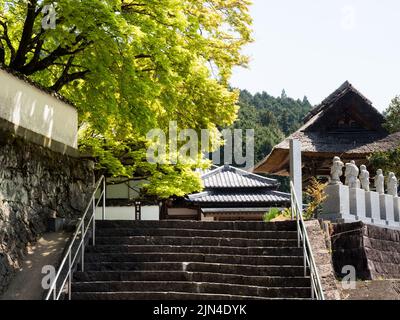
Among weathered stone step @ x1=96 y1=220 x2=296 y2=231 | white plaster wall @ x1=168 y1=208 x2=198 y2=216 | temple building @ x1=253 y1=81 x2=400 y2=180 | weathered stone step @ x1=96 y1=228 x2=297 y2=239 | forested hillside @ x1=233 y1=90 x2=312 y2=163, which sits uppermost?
forested hillside @ x1=233 y1=90 x2=312 y2=163

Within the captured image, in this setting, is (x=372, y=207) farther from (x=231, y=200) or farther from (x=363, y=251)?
(x=231, y=200)

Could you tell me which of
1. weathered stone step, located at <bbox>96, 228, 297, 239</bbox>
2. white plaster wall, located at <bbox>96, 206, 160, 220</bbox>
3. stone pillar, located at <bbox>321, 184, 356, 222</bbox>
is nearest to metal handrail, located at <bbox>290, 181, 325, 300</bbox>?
weathered stone step, located at <bbox>96, 228, 297, 239</bbox>

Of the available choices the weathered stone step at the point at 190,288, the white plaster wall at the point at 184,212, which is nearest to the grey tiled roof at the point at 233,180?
the white plaster wall at the point at 184,212

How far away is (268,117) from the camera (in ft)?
236

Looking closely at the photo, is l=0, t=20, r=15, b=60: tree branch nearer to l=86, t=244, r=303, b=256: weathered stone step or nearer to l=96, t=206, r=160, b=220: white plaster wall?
l=86, t=244, r=303, b=256: weathered stone step

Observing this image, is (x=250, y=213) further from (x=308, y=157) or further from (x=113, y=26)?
(x=113, y=26)

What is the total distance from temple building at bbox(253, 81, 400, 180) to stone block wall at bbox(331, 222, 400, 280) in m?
8.01

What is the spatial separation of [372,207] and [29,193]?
27.5 feet

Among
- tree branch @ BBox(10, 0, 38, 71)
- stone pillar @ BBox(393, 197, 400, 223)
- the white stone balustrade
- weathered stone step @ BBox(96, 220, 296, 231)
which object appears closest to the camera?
weathered stone step @ BBox(96, 220, 296, 231)

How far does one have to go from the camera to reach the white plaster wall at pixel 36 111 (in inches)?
502

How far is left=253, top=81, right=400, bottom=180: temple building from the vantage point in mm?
22953

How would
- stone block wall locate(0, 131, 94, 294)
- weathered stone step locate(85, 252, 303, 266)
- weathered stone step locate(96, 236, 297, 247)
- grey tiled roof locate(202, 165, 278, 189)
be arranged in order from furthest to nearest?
1. grey tiled roof locate(202, 165, 278, 189)
2. weathered stone step locate(96, 236, 297, 247)
3. weathered stone step locate(85, 252, 303, 266)
4. stone block wall locate(0, 131, 94, 294)

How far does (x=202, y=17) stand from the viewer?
18203 millimetres

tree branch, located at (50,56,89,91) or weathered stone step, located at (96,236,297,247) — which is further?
tree branch, located at (50,56,89,91)
